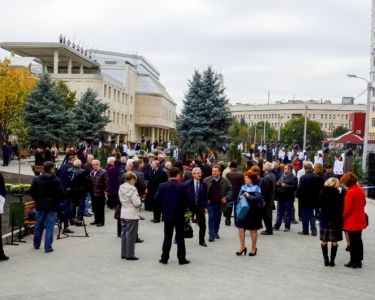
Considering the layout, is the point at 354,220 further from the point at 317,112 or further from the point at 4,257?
the point at 317,112

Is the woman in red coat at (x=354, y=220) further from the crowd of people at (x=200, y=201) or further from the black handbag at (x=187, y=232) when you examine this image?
the black handbag at (x=187, y=232)

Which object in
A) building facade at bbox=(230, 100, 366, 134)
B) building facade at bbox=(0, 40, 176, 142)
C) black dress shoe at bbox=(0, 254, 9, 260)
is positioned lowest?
black dress shoe at bbox=(0, 254, 9, 260)

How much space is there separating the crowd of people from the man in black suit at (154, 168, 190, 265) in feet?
0.06

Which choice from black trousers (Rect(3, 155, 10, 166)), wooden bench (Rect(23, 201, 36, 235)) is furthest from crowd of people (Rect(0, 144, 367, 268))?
black trousers (Rect(3, 155, 10, 166))

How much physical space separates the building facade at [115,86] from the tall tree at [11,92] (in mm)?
14606

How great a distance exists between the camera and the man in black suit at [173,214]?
1009cm

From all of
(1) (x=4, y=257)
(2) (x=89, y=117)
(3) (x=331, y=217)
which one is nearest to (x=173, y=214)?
(3) (x=331, y=217)

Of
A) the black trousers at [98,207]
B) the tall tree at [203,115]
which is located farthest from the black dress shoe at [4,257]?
the tall tree at [203,115]

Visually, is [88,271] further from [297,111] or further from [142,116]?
[297,111]

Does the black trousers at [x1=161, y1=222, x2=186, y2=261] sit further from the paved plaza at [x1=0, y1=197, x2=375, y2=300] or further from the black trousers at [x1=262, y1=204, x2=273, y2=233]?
the black trousers at [x1=262, y1=204, x2=273, y2=233]

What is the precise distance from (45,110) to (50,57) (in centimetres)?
2898

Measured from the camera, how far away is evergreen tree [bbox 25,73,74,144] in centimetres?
4090

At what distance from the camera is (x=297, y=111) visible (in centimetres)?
16275

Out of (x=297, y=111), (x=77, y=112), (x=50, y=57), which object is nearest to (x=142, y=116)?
(x=50, y=57)
